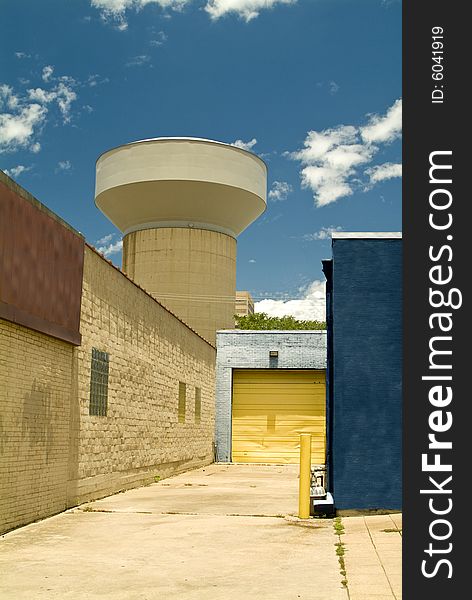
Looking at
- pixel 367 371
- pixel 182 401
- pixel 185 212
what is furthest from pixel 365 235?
pixel 185 212

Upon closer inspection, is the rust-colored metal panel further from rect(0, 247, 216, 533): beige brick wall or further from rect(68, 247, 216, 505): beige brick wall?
rect(68, 247, 216, 505): beige brick wall

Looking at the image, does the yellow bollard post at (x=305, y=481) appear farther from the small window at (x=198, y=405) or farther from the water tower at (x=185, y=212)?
the water tower at (x=185, y=212)

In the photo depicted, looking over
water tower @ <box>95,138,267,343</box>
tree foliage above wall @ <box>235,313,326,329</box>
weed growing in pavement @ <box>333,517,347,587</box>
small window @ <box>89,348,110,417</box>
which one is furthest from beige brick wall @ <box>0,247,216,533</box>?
tree foliage above wall @ <box>235,313,326,329</box>

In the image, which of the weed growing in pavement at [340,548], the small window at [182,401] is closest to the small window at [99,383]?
the weed growing in pavement at [340,548]

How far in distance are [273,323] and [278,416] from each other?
3836cm

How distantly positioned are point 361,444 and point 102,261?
6.20m

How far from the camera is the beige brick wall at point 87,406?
11133 millimetres

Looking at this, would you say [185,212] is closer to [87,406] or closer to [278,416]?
[278,416]

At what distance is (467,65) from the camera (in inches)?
244

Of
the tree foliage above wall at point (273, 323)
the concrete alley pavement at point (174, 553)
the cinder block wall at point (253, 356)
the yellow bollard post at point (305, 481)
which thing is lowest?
the concrete alley pavement at point (174, 553)

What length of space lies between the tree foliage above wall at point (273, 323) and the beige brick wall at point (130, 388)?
4089 cm

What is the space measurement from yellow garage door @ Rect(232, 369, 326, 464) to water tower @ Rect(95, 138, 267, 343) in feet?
34.9

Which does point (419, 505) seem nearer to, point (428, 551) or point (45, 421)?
point (428, 551)

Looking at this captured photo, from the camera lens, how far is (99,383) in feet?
49.6
